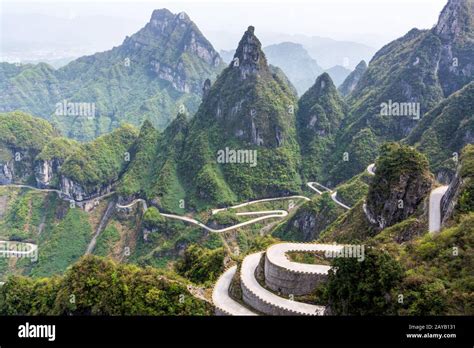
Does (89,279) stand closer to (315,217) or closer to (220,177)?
(315,217)

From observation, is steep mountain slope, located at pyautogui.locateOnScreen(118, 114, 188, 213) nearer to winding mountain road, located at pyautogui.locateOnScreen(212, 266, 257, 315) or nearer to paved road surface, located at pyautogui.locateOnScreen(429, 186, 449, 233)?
winding mountain road, located at pyautogui.locateOnScreen(212, 266, 257, 315)

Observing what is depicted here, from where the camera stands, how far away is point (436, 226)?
111 feet

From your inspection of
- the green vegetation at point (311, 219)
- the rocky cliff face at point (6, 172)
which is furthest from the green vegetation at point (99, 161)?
the green vegetation at point (311, 219)

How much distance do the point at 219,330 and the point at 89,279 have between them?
24911mm

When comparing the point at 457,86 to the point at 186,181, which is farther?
the point at 457,86

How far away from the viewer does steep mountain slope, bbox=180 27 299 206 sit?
10156 cm

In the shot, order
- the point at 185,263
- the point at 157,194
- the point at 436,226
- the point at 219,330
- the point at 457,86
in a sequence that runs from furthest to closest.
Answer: the point at 457,86, the point at 157,194, the point at 185,263, the point at 436,226, the point at 219,330

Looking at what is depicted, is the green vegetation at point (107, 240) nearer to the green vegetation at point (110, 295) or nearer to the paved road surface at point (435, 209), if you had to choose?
the green vegetation at point (110, 295)

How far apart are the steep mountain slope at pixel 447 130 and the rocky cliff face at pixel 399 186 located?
99.2ft

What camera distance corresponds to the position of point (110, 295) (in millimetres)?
32219

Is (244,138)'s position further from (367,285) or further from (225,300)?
(367,285)

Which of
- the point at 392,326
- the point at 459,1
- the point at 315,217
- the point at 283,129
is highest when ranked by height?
the point at 459,1

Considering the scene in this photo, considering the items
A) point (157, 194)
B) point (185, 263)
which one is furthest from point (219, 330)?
point (157, 194)

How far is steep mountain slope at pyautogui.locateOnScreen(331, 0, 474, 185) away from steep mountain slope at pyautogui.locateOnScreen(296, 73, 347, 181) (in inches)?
151
